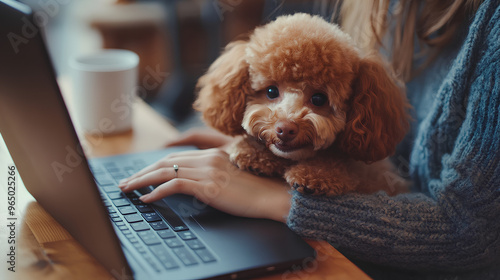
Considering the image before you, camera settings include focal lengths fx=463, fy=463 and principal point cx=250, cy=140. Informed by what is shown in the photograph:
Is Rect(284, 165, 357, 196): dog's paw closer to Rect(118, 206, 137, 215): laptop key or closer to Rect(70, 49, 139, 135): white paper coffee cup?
Rect(118, 206, 137, 215): laptop key

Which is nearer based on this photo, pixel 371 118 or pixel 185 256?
pixel 185 256

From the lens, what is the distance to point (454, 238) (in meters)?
0.78

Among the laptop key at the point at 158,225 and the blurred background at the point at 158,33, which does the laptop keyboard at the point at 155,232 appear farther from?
the blurred background at the point at 158,33

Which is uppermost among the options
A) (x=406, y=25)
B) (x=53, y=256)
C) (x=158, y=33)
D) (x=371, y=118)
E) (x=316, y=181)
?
(x=406, y=25)

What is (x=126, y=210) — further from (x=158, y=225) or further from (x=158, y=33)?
(x=158, y=33)

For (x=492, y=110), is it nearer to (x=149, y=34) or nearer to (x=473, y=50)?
(x=473, y=50)

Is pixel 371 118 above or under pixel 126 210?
A: above

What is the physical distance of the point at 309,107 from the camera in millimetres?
806

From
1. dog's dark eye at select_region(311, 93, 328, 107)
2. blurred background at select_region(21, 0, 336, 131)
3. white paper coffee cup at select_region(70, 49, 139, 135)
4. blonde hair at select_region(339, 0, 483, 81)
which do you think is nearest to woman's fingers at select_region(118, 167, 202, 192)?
dog's dark eye at select_region(311, 93, 328, 107)

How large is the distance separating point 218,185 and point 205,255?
18 centimetres

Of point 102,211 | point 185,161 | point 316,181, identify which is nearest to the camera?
point 102,211

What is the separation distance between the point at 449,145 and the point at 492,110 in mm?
152

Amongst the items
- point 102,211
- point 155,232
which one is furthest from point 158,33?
point 102,211

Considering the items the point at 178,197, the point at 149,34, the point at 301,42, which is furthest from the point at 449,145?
the point at 149,34
